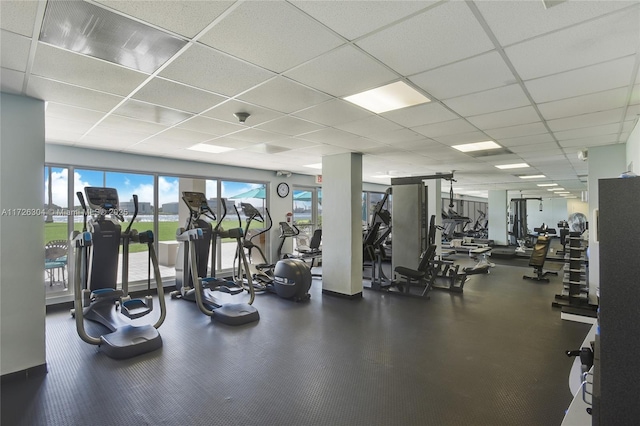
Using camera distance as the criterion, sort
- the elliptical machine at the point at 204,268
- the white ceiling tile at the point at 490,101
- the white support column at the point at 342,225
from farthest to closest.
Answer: the white support column at the point at 342,225, the elliptical machine at the point at 204,268, the white ceiling tile at the point at 490,101

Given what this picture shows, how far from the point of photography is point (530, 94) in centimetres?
270

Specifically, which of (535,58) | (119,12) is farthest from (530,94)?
(119,12)

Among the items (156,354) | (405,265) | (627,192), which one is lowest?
(156,354)

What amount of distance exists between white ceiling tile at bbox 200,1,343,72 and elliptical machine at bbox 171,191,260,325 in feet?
9.51

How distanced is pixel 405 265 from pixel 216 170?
4.46 m

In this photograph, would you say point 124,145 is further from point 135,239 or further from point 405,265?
point 405,265

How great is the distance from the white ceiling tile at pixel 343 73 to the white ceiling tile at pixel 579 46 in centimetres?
84

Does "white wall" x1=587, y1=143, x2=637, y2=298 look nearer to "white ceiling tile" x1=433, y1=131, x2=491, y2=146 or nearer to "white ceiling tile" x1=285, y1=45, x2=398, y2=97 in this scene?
"white ceiling tile" x1=433, y1=131, x2=491, y2=146

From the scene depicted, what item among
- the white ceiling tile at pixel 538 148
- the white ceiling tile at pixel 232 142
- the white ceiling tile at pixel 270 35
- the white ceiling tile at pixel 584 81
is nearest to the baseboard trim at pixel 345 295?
the white ceiling tile at pixel 232 142

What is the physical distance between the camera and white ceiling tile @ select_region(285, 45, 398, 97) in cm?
207

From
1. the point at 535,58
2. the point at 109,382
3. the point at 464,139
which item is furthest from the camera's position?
the point at 464,139

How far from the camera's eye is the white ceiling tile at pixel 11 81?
2283mm

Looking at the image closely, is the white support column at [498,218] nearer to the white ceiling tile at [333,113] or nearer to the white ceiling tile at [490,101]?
the white ceiling tile at [490,101]

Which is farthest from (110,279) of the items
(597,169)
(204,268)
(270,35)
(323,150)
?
(597,169)
